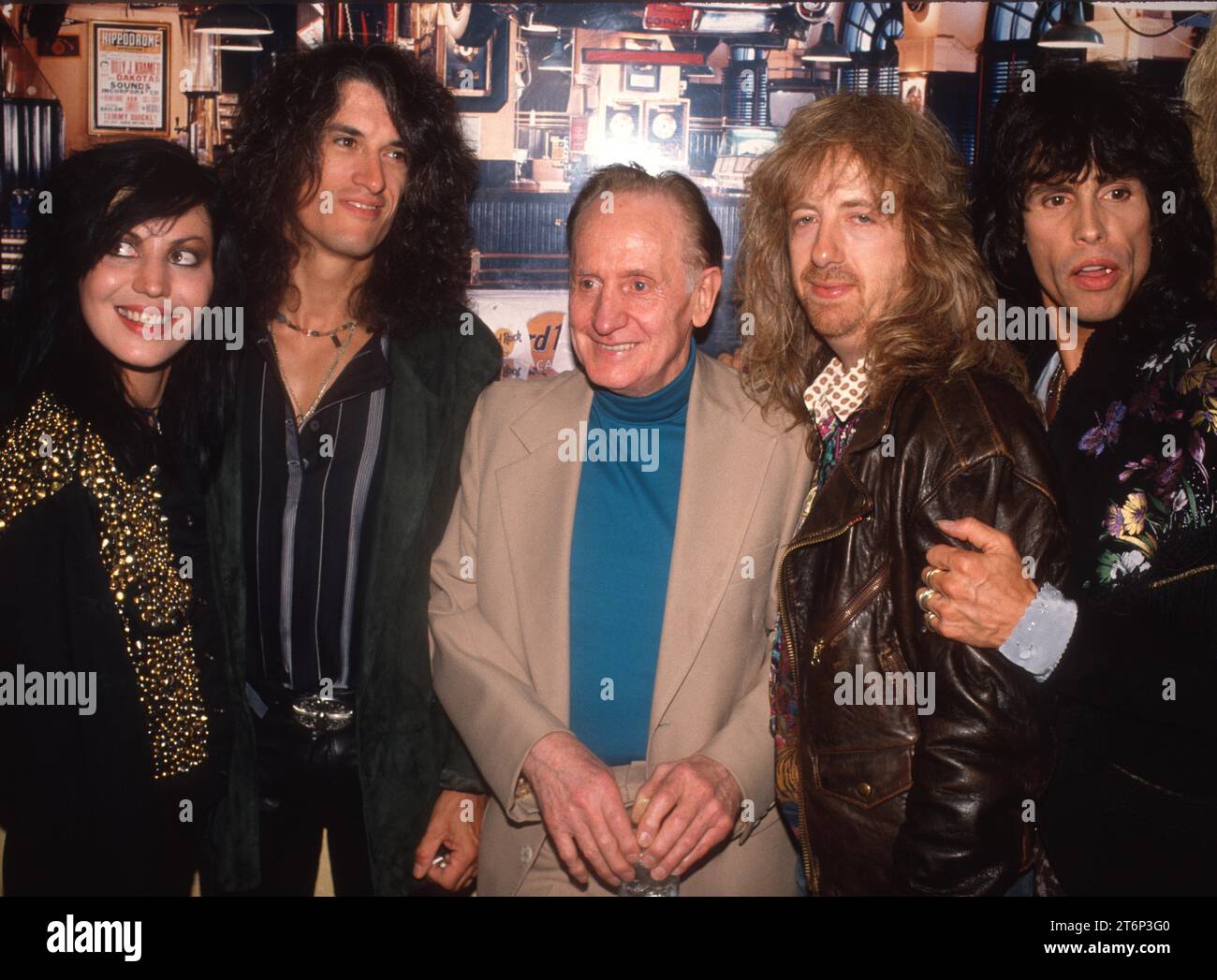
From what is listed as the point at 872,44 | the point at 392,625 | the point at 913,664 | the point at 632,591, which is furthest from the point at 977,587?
the point at 872,44

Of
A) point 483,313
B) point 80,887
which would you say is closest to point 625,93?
point 483,313

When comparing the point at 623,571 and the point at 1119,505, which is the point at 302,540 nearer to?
the point at 623,571

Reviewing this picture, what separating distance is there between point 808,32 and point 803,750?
7.93 ft

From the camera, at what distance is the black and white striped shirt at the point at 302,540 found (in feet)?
8.91

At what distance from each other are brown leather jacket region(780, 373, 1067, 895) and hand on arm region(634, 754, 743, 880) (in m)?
0.22

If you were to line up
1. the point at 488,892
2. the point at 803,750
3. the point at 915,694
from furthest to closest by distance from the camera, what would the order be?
the point at 488,892, the point at 803,750, the point at 915,694

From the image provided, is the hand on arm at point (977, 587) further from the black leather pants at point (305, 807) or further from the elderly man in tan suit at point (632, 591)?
the black leather pants at point (305, 807)

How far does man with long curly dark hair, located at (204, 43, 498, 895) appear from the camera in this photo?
2.72 m

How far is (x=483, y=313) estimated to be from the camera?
353cm

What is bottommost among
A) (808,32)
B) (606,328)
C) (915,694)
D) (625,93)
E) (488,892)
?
(488,892)

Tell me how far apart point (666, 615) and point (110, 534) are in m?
1.34

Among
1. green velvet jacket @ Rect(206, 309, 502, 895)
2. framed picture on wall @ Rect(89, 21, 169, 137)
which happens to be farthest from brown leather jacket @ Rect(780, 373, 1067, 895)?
framed picture on wall @ Rect(89, 21, 169, 137)

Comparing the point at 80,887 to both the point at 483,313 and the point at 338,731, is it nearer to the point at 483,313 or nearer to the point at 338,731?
the point at 338,731

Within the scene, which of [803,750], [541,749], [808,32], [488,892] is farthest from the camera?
[808,32]
